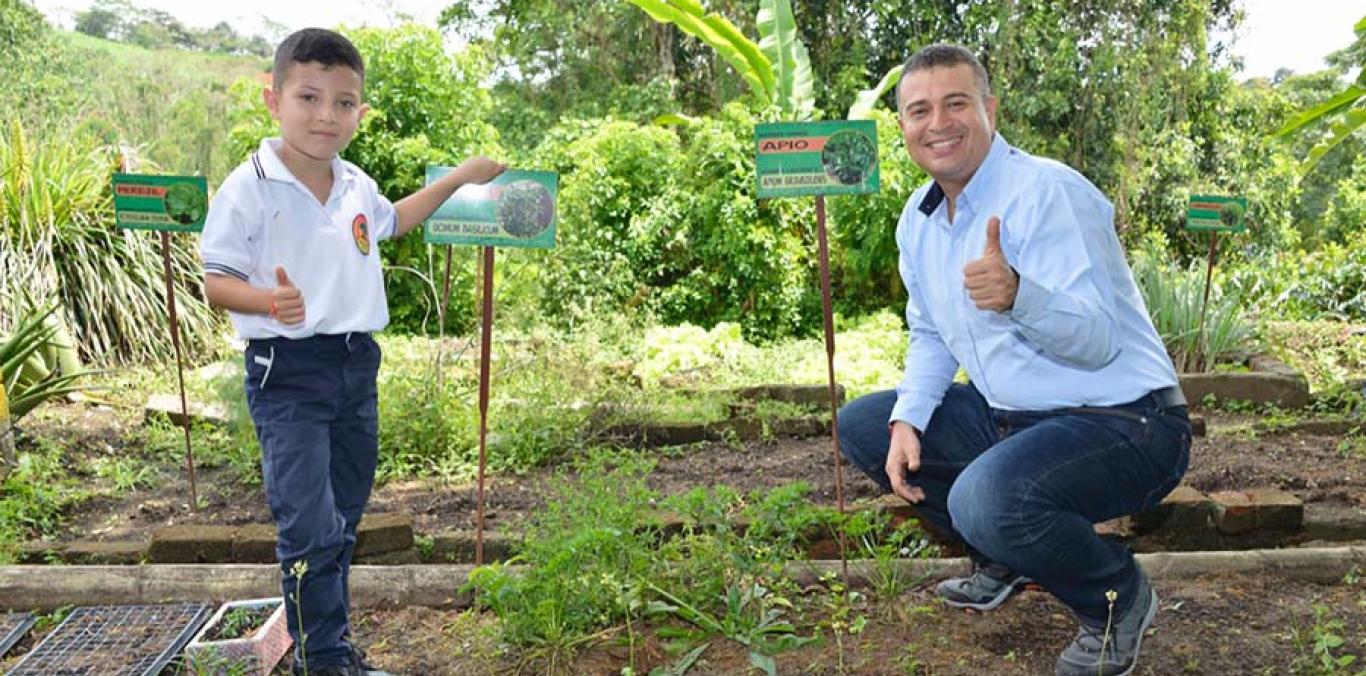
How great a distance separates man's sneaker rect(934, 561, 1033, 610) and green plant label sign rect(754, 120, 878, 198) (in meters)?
1.05

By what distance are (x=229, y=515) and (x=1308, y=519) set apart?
3576 millimetres

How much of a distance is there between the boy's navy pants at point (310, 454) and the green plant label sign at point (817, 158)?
1.18m

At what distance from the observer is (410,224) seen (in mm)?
2914

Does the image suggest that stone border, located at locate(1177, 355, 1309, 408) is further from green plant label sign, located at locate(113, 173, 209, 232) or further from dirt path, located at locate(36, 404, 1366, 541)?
green plant label sign, located at locate(113, 173, 209, 232)

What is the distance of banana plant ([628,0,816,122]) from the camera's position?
955cm

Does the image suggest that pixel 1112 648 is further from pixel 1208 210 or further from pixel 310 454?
pixel 1208 210

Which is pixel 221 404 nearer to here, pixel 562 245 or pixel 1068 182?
pixel 562 245

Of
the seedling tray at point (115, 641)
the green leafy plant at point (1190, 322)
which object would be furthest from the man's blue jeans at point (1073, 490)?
the green leafy plant at point (1190, 322)

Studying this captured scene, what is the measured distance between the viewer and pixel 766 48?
32.4ft

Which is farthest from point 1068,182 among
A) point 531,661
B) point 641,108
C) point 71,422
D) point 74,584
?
point 641,108

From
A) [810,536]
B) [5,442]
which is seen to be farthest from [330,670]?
[5,442]

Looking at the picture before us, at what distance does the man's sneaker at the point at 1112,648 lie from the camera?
94.6 inches

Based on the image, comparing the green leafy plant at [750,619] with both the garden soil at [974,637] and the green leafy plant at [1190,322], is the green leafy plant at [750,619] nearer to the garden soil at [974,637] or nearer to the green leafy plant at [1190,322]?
the garden soil at [974,637]

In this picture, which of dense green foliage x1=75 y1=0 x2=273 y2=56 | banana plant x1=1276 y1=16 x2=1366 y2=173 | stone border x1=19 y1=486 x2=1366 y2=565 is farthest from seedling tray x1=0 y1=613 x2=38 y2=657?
dense green foliage x1=75 y1=0 x2=273 y2=56
